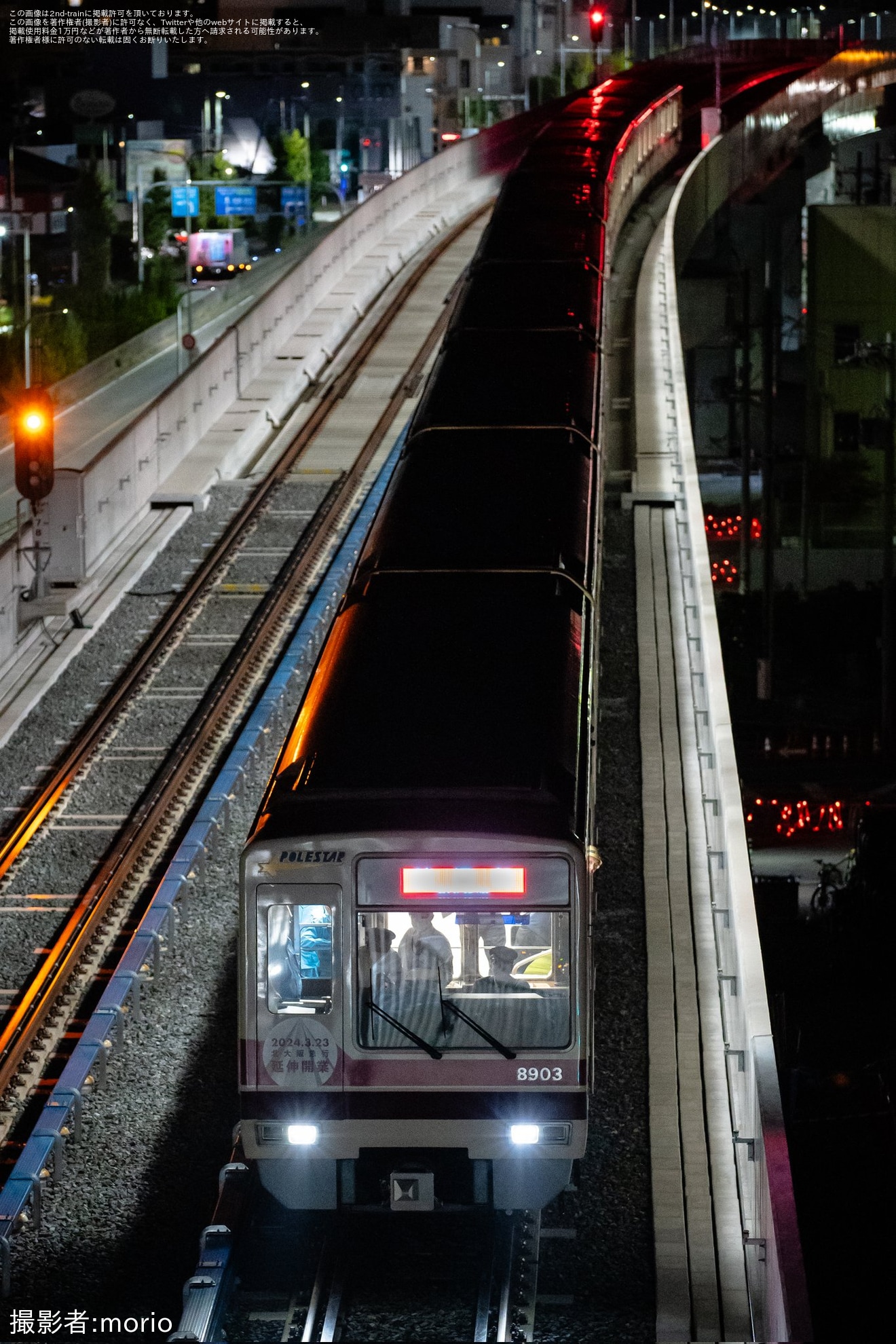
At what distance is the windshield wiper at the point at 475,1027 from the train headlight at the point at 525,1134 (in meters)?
0.37

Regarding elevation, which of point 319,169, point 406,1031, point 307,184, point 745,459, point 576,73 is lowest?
point 406,1031

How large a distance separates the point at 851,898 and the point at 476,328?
11568 millimetres

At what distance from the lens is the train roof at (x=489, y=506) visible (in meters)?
13.1

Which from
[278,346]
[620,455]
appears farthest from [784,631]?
[620,455]

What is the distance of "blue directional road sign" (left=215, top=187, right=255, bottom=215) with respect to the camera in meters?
63.7

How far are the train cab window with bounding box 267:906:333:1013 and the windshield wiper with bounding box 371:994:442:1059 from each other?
0.23 m

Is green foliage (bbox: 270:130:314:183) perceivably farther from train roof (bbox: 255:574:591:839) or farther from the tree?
train roof (bbox: 255:574:591:839)

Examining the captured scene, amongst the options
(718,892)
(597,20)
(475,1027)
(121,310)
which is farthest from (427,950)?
(121,310)

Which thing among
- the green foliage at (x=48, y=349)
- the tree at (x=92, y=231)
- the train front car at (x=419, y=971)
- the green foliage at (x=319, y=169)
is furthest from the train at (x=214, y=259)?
the train front car at (x=419, y=971)

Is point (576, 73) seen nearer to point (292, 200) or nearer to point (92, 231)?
point (292, 200)

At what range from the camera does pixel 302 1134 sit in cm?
963

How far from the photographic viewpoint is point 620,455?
84.6ft

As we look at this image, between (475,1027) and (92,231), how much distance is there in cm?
4883

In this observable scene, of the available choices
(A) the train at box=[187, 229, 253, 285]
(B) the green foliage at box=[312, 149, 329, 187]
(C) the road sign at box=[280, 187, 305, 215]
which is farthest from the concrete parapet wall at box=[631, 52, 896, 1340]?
(B) the green foliage at box=[312, 149, 329, 187]
